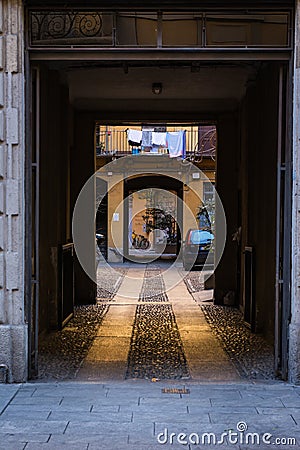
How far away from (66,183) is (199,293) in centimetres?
469

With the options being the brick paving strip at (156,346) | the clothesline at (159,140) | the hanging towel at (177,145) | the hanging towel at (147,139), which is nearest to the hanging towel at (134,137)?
the clothesline at (159,140)

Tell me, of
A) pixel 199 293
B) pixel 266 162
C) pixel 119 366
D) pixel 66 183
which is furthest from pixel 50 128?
pixel 199 293

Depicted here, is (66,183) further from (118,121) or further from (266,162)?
(266,162)

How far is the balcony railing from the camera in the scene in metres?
24.5

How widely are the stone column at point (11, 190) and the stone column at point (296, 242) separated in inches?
97.4

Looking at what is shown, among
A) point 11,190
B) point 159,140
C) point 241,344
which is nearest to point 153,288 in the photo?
point 241,344

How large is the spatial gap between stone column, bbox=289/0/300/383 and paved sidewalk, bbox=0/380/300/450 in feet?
0.91

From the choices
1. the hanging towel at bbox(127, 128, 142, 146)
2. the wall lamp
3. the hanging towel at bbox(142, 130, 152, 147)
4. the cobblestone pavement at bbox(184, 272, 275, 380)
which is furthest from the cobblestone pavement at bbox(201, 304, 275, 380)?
the hanging towel at bbox(142, 130, 152, 147)

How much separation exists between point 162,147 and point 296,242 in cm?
1881

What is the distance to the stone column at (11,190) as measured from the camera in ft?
18.9

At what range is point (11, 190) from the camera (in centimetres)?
577

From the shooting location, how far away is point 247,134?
10406 millimetres

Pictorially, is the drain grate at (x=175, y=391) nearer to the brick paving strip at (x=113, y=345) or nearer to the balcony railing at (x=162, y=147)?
the brick paving strip at (x=113, y=345)

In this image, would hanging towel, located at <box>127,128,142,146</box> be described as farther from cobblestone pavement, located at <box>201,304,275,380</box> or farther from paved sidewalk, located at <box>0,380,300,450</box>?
paved sidewalk, located at <box>0,380,300,450</box>
